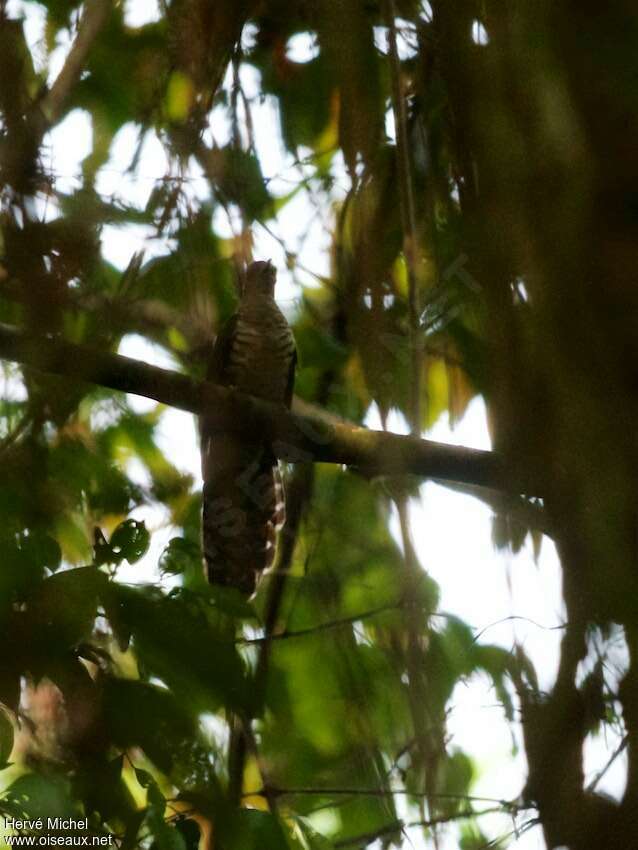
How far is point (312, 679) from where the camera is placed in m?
2.35

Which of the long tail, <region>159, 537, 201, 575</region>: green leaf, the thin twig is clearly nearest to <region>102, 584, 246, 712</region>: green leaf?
<region>159, 537, 201, 575</region>: green leaf

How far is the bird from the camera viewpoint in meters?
4.35

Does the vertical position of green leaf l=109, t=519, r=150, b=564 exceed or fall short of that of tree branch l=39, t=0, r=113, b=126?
it falls short

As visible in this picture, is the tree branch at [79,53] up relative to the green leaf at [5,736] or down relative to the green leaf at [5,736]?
up

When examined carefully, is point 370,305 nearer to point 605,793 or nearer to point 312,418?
point 605,793

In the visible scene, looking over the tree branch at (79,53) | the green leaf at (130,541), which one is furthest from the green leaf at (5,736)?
the tree branch at (79,53)

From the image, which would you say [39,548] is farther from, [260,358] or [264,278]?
[264,278]

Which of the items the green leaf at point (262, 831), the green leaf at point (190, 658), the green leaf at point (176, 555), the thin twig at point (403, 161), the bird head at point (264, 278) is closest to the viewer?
the green leaf at point (190, 658)

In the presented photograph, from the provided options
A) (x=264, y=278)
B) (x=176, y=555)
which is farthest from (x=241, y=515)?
(x=176, y=555)

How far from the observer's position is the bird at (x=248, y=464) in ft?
14.3

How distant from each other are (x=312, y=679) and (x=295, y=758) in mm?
282

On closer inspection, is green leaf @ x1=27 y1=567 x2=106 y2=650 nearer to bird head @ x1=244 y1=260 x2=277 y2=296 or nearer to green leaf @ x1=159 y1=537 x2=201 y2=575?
green leaf @ x1=159 y1=537 x2=201 y2=575

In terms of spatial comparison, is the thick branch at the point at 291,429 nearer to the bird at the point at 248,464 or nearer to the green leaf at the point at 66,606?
the bird at the point at 248,464

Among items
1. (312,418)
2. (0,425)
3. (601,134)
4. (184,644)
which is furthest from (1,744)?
(312,418)
